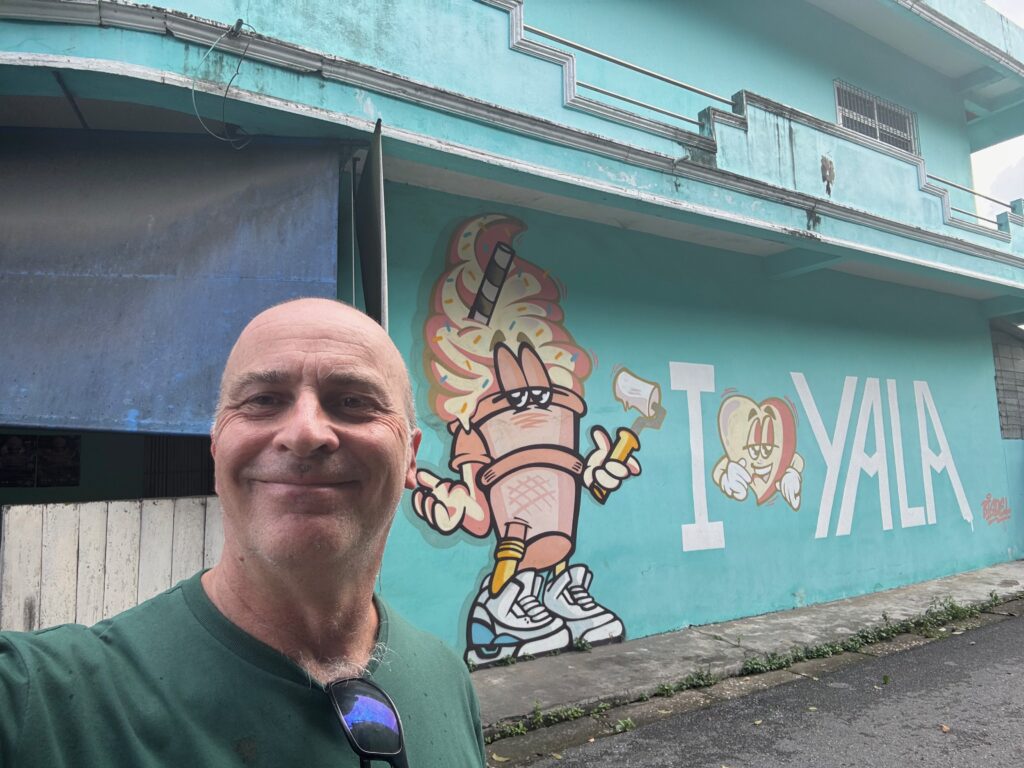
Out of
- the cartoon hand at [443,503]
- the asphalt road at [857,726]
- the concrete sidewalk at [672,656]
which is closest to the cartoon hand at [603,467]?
the cartoon hand at [443,503]

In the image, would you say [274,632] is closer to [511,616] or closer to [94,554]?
[94,554]

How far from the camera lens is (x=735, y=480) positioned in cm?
606

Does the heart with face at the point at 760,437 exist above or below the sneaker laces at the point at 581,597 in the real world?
above

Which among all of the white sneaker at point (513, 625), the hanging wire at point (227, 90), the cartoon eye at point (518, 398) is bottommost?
the white sneaker at point (513, 625)

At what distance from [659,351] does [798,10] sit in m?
4.81

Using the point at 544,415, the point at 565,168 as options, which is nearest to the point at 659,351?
the point at 544,415

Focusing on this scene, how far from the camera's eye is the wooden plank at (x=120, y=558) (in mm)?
3025

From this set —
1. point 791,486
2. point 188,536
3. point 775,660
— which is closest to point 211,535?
point 188,536

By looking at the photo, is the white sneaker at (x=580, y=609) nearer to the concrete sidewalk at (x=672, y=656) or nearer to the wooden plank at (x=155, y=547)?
the concrete sidewalk at (x=672, y=656)

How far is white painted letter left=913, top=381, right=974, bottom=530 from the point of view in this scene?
25.3 feet

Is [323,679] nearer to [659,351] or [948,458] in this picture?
[659,351]

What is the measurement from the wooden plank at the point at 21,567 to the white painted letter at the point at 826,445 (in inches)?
249

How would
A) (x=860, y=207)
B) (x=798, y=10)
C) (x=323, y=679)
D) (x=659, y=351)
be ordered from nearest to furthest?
1. (x=323, y=679)
2. (x=659, y=351)
3. (x=860, y=207)
4. (x=798, y=10)

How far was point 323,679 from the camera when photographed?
1.01m
